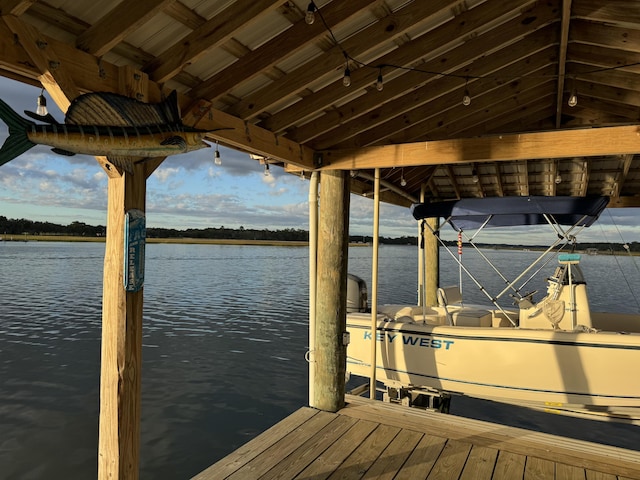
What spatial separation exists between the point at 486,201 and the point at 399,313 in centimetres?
189

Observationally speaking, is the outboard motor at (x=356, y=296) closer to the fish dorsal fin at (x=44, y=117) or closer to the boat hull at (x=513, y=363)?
the boat hull at (x=513, y=363)

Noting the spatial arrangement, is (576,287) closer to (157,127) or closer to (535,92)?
(535,92)

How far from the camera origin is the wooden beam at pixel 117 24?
201 cm

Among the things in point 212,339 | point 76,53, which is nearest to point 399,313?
point 76,53

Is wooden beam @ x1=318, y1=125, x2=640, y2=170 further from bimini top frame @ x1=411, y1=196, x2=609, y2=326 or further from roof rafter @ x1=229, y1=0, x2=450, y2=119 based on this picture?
bimini top frame @ x1=411, y1=196, x2=609, y2=326

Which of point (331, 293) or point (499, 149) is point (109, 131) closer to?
point (331, 293)

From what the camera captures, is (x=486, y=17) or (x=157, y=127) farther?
(x=486, y=17)

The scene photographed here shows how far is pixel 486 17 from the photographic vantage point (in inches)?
116

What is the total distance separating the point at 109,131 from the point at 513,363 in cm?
446

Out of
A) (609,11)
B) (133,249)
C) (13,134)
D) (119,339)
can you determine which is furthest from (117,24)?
(609,11)

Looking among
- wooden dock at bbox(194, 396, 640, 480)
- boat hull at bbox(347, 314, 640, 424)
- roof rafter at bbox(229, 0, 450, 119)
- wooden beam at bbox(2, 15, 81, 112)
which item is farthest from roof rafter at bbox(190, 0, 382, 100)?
boat hull at bbox(347, 314, 640, 424)

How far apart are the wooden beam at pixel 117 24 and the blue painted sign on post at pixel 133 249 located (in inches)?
32.2

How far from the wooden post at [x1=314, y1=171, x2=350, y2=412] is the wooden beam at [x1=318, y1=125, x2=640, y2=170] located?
24 cm

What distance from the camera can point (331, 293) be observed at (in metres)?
4.16
